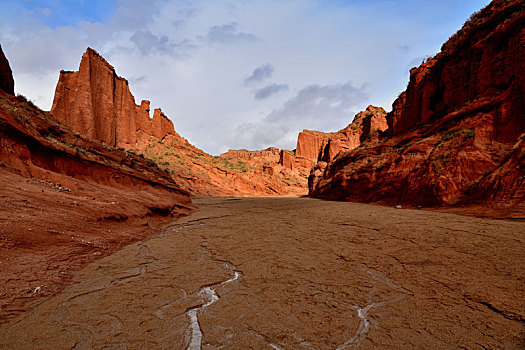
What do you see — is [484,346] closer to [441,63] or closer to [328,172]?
[441,63]

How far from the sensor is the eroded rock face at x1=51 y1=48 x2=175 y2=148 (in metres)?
26.2

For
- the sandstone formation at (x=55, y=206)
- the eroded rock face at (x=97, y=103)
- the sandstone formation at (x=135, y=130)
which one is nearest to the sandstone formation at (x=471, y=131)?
the sandstone formation at (x=55, y=206)

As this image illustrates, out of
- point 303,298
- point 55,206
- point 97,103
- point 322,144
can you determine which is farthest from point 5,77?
point 322,144

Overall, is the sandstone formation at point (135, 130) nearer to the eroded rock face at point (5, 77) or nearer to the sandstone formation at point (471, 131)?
the eroded rock face at point (5, 77)

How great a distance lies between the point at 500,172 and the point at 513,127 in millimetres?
3558

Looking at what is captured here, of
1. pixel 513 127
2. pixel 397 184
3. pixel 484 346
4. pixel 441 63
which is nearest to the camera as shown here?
pixel 484 346

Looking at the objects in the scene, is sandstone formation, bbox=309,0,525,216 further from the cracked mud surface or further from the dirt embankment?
the dirt embankment

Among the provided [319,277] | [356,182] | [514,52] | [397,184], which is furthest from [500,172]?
[356,182]

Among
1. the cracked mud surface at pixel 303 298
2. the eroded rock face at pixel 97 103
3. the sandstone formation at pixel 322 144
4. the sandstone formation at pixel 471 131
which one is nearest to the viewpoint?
the cracked mud surface at pixel 303 298

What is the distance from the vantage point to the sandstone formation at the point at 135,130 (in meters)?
26.5

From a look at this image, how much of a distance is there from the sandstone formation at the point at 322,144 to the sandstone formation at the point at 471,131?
1609 inches

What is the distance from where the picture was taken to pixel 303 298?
2.86m

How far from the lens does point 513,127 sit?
959 cm

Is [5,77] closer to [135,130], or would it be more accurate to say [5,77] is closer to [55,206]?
[55,206]
